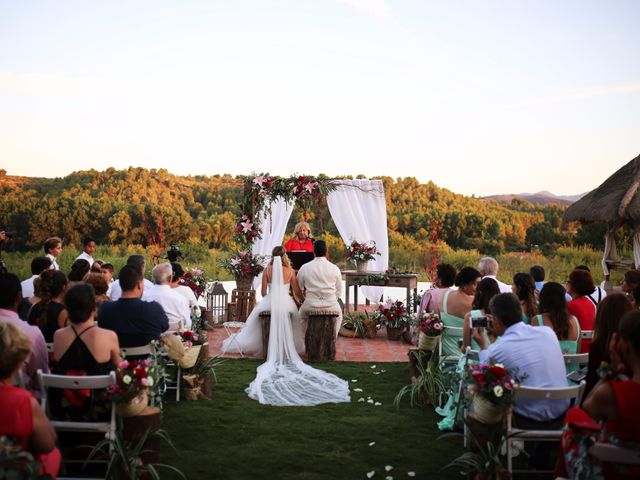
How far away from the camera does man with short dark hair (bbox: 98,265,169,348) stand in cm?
475

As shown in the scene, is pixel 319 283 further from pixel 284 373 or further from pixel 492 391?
pixel 492 391

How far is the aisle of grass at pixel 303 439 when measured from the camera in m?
4.27

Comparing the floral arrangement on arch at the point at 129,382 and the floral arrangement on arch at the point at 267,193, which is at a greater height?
the floral arrangement on arch at the point at 267,193

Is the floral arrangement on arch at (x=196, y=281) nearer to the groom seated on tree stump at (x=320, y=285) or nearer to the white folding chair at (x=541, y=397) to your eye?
the groom seated on tree stump at (x=320, y=285)

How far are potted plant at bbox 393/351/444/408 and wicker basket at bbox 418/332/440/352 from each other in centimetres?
12

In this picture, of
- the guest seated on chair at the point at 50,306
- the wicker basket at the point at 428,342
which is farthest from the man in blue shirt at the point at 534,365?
the guest seated on chair at the point at 50,306

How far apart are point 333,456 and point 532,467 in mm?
1362

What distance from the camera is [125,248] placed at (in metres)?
24.9

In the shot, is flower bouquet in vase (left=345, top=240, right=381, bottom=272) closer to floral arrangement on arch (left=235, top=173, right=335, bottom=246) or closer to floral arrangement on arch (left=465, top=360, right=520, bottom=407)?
floral arrangement on arch (left=235, top=173, right=335, bottom=246)

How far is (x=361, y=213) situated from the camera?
12648 millimetres

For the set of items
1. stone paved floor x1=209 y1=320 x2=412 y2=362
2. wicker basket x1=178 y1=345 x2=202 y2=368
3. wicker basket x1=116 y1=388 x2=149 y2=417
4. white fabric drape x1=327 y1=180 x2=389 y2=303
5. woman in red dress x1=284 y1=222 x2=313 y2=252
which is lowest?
stone paved floor x1=209 y1=320 x2=412 y2=362

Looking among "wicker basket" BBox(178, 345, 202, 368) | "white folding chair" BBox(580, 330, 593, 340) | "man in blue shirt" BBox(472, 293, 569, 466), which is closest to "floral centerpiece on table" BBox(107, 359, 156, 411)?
"wicker basket" BBox(178, 345, 202, 368)

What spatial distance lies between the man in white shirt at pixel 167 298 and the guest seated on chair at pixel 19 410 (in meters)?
3.23

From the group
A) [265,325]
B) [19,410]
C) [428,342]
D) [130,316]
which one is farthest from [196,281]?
[19,410]
